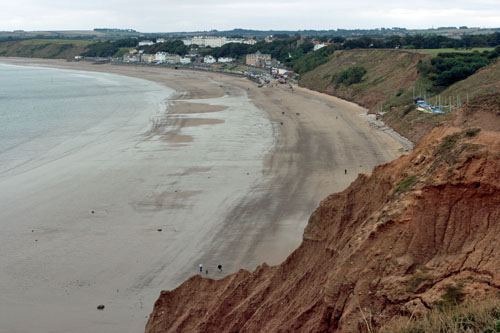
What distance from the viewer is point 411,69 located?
7238 centimetres

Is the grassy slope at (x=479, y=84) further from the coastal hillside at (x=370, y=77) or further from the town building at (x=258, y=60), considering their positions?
the town building at (x=258, y=60)

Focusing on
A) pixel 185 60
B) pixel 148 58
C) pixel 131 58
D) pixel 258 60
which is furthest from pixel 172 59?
pixel 258 60

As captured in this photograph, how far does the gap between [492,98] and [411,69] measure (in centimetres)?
6036

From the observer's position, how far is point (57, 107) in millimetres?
72375

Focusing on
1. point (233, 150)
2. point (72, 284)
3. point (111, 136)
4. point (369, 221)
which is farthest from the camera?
point (111, 136)

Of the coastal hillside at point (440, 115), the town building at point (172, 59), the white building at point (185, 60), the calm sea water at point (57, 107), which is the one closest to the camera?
the coastal hillside at point (440, 115)

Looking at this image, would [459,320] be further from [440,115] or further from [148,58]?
[148,58]

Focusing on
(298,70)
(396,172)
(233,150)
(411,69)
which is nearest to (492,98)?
(396,172)

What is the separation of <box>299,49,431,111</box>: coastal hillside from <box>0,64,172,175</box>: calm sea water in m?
24.3

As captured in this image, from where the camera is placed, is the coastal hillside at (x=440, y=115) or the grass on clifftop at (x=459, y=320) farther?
the coastal hillside at (x=440, y=115)

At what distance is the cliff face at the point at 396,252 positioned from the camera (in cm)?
1026

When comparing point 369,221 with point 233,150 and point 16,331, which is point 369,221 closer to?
point 16,331

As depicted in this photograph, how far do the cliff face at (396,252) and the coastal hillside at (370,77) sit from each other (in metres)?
47.8

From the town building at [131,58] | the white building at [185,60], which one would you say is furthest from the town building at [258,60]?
the town building at [131,58]
